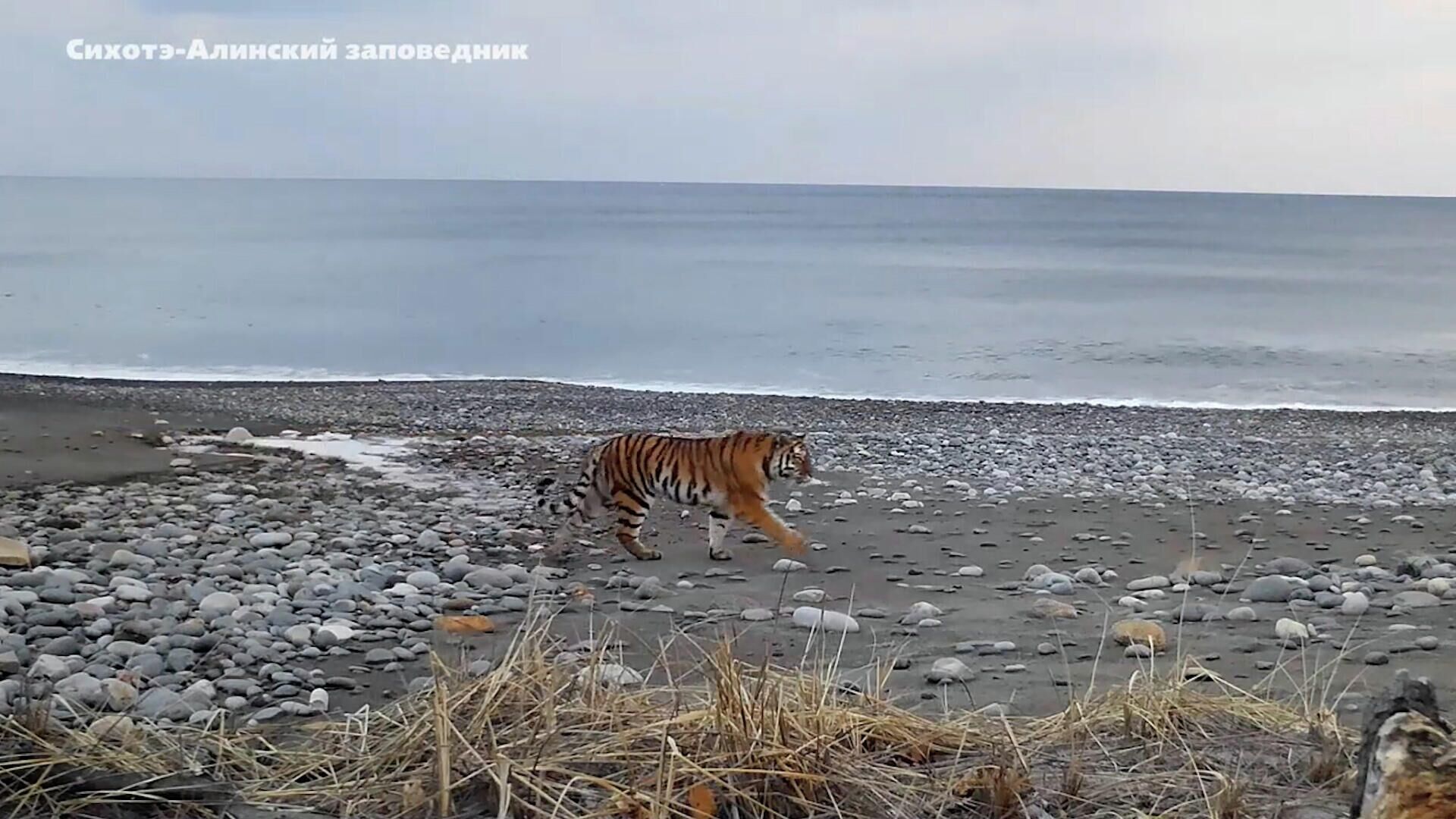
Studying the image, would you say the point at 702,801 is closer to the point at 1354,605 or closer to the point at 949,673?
the point at 949,673

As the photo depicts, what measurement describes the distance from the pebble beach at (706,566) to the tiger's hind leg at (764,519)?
0.09 m

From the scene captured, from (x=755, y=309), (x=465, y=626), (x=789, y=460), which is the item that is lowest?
(x=465, y=626)

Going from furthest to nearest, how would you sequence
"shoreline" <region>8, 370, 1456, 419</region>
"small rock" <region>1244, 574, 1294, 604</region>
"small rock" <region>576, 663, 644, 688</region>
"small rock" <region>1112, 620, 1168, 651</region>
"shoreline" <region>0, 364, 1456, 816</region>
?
"shoreline" <region>8, 370, 1456, 419</region> → "small rock" <region>1244, 574, 1294, 604</region> → "small rock" <region>1112, 620, 1168, 651</region> → "shoreline" <region>0, 364, 1456, 816</region> → "small rock" <region>576, 663, 644, 688</region>

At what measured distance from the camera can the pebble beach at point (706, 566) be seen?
470 centimetres

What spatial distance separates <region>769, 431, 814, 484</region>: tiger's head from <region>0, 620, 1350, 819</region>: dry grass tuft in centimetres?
444

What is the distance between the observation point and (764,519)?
737 centimetres

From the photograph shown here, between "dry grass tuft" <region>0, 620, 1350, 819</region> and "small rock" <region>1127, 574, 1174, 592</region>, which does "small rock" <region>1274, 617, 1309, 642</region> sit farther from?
"dry grass tuft" <region>0, 620, 1350, 819</region>

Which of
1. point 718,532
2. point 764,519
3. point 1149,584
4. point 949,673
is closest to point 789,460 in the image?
point 764,519

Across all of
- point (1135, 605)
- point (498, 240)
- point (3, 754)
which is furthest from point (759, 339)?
point (498, 240)

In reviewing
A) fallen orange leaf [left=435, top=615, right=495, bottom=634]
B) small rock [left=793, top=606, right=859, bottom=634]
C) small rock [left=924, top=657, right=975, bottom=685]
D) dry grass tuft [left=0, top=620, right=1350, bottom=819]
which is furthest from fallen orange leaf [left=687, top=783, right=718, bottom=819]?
fallen orange leaf [left=435, top=615, right=495, bottom=634]

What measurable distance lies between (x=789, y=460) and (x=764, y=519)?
42cm

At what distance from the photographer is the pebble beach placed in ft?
15.4

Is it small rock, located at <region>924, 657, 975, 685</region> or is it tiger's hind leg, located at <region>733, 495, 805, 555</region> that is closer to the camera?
small rock, located at <region>924, 657, 975, 685</region>

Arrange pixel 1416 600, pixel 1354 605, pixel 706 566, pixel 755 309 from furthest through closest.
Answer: pixel 755 309 → pixel 706 566 → pixel 1416 600 → pixel 1354 605
